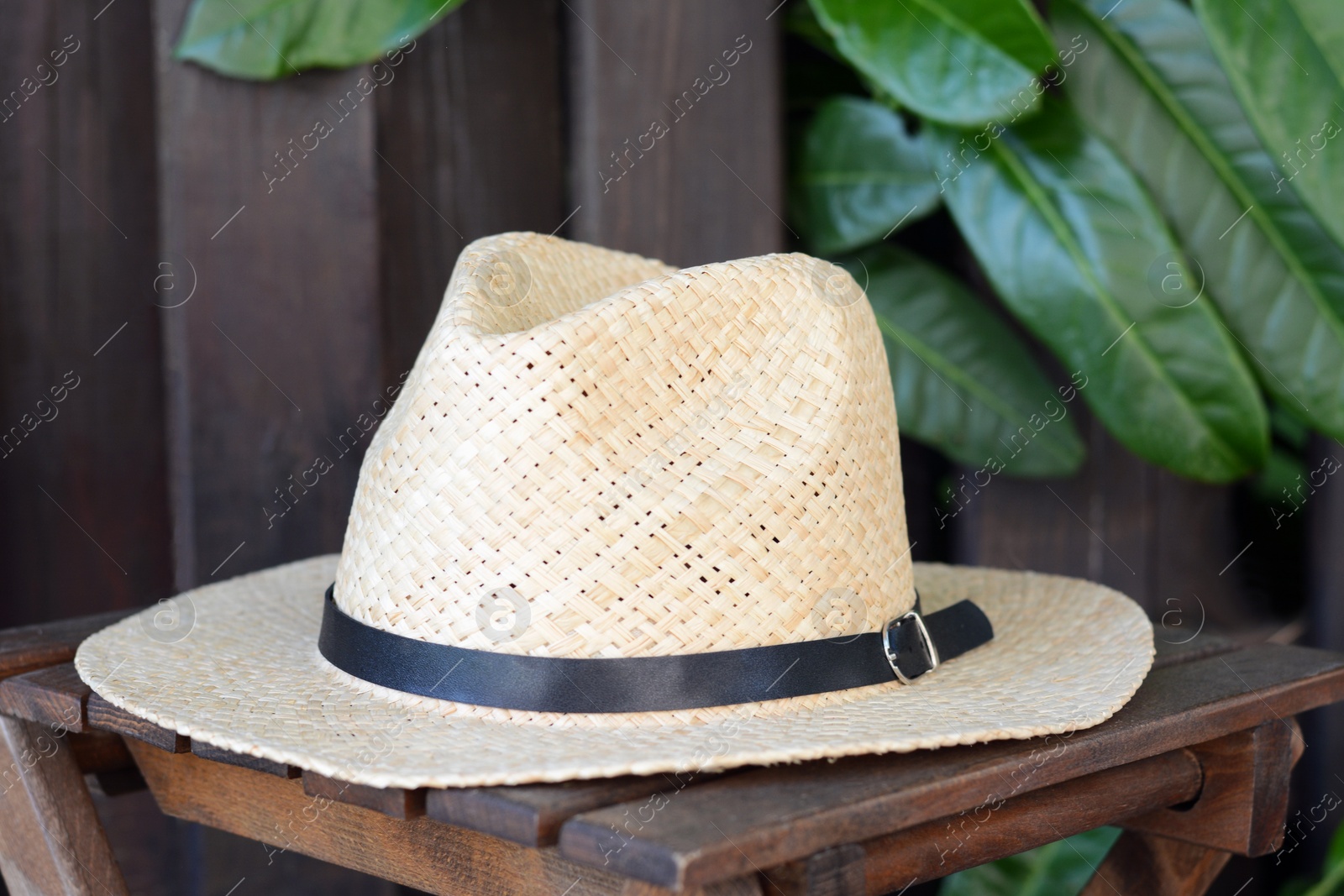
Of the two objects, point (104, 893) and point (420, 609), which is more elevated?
point (420, 609)

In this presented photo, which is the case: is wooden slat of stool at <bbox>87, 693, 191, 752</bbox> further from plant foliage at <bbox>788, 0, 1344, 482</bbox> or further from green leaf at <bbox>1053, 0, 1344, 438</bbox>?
green leaf at <bbox>1053, 0, 1344, 438</bbox>

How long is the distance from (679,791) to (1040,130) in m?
1.04

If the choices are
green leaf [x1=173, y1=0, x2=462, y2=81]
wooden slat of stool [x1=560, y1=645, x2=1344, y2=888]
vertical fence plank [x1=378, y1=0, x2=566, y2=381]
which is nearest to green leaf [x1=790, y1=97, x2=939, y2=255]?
vertical fence plank [x1=378, y1=0, x2=566, y2=381]

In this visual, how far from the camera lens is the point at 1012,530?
1.67 meters

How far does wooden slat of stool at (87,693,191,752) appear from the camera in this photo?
0.79 metres

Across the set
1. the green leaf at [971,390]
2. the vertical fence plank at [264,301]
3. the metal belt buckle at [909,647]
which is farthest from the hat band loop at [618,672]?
the green leaf at [971,390]

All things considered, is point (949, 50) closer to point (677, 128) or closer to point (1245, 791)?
point (677, 128)

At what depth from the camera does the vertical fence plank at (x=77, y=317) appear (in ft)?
4.48

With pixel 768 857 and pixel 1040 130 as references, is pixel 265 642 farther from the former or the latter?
pixel 1040 130

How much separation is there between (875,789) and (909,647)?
212 mm

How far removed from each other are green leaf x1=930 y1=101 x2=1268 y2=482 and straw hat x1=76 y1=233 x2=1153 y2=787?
0.54 m

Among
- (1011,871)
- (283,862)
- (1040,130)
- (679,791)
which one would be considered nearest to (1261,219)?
(1040,130)

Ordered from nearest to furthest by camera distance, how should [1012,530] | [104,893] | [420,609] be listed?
[420,609], [104,893], [1012,530]

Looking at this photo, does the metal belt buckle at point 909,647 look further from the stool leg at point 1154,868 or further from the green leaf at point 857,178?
the green leaf at point 857,178
